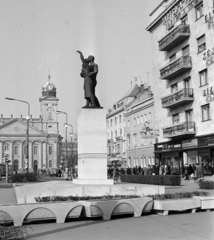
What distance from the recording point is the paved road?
930 cm

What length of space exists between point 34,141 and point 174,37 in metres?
116

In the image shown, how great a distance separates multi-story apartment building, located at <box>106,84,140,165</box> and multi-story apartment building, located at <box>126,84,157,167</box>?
24.5 feet

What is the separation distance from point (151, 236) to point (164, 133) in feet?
111

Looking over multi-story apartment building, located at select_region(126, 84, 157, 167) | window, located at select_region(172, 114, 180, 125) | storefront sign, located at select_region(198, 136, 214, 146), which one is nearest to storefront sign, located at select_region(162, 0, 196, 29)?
window, located at select_region(172, 114, 180, 125)

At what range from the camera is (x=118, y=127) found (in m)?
79.4

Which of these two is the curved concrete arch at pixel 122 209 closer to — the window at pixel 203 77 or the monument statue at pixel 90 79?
the monument statue at pixel 90 79

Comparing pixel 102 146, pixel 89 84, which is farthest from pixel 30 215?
pixel 89 84

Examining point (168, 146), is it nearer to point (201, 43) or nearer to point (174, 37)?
point (174, 37)

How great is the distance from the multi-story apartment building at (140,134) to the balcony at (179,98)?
10.9 m

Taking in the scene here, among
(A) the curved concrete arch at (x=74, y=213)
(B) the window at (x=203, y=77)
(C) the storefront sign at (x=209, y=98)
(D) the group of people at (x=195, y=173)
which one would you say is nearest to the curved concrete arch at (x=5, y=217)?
(A) the curved concrete arch at (x=74, y=213)

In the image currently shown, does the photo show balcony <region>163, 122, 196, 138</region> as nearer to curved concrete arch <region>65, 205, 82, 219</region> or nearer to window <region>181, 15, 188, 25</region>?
window <region>181, 15, 188, 25</region>

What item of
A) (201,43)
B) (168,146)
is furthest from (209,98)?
(168,146)

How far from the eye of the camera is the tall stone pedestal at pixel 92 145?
18.0 metres

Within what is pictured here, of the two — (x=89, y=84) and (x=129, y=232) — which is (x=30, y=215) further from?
(x=89, y=84)
